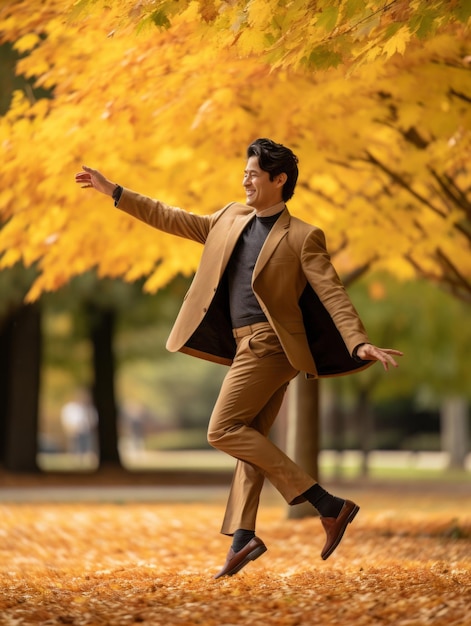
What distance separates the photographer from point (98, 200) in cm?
1002

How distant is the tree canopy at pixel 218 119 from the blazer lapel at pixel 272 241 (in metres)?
0.86

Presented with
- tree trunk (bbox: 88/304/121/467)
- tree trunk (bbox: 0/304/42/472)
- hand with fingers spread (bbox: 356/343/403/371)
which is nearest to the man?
hand with fingers spread (bbox: 356/343/403/371)

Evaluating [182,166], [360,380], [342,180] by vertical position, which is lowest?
[360,380]

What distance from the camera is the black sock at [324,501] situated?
616 centimetres

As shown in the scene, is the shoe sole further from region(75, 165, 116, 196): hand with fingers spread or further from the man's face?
region(75, 165, 116, 196): hand with fingers spread

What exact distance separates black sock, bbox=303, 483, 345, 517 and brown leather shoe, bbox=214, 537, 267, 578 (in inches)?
13.8

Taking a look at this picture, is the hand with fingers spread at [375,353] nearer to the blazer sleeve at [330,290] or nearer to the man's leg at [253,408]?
the blazer sleeve at [330,290]

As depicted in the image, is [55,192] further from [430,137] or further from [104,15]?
[430,137]

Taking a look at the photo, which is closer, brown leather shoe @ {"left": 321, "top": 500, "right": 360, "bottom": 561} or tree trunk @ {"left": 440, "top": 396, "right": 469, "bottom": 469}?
brown leather shoe @ {"left": 321, "top": 500, "right": 360, "bottom": 561}

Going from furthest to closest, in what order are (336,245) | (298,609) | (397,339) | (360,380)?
(360,380) < (397,339) < (336,245) < (298,609)

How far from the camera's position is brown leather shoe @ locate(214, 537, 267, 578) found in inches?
242

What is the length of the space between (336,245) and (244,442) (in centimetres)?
555

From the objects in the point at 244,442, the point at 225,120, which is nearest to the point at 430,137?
the point at 225,120

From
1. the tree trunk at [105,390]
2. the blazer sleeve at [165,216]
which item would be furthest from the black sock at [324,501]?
the tree trunk at [105,390]
